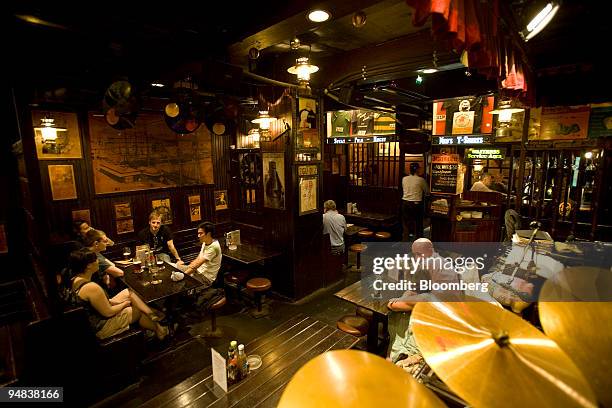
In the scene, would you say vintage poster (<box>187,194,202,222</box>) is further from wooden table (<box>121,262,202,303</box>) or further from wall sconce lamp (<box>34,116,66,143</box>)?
wall sconce lamp (<box>34,116,66,143</box>)

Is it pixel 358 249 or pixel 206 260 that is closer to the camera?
pixel 206 260

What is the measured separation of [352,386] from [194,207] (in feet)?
26.6

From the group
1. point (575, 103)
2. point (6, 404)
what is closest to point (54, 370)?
point (6, 404)

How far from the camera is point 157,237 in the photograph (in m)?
6.64

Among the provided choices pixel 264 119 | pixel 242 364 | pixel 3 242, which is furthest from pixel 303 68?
pixel 3 242

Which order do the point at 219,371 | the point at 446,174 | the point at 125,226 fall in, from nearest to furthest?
the point at 219,371 < the point at 125,226 < the point at 446,174

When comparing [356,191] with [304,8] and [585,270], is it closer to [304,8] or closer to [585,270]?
[304,8]

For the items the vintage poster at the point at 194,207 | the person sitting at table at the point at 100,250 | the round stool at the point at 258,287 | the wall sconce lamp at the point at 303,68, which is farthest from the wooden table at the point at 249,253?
Result: the wall sconce lamp at the point at 303,68

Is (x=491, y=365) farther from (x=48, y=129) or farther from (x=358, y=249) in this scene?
(x=48, y=129)

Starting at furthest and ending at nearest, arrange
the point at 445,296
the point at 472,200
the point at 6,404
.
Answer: the point at 472,200
the point at 6,404
the point at 445,296

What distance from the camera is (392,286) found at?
4.43 metres

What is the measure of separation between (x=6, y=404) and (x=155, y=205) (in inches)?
183

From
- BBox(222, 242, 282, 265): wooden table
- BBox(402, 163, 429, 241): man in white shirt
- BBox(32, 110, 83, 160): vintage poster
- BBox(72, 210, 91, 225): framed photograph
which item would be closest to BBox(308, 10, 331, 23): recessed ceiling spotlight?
BBox(222, 242, 282, 265): wooden table

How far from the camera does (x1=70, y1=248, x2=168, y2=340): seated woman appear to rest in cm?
387
